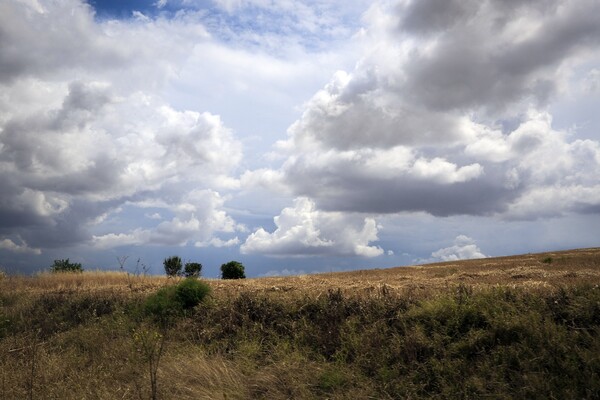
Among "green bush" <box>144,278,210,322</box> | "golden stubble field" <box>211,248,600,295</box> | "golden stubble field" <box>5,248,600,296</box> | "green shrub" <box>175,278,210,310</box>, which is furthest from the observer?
"golden stubble field" <box>5,248,600,296</box>

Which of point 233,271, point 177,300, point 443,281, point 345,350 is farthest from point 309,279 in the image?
point 233,271

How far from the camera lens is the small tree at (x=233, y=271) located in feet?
123

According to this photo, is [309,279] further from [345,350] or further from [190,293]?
[345,350]

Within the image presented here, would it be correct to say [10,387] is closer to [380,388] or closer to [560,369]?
[380,388]

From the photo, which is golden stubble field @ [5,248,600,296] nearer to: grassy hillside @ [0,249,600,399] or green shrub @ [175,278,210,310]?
green shrub @ [175,278,210,310]

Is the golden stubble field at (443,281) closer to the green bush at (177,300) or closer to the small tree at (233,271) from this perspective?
the green bush at (177,300)

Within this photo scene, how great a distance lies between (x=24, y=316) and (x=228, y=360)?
11.5 m

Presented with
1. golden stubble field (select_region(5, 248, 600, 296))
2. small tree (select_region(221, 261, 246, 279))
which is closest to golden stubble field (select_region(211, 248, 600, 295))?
golden stubble field (select_region(5, 248, 600, 296))

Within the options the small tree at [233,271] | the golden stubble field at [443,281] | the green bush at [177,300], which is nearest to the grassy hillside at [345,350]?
the green bush at [177,300]

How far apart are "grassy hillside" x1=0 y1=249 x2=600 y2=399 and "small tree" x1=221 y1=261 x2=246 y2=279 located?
22.8 metres

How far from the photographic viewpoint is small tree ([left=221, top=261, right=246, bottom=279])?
123 ft

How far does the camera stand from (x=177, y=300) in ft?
49.8

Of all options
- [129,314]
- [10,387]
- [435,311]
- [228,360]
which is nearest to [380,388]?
[435,311]

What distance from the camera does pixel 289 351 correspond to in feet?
35.4
